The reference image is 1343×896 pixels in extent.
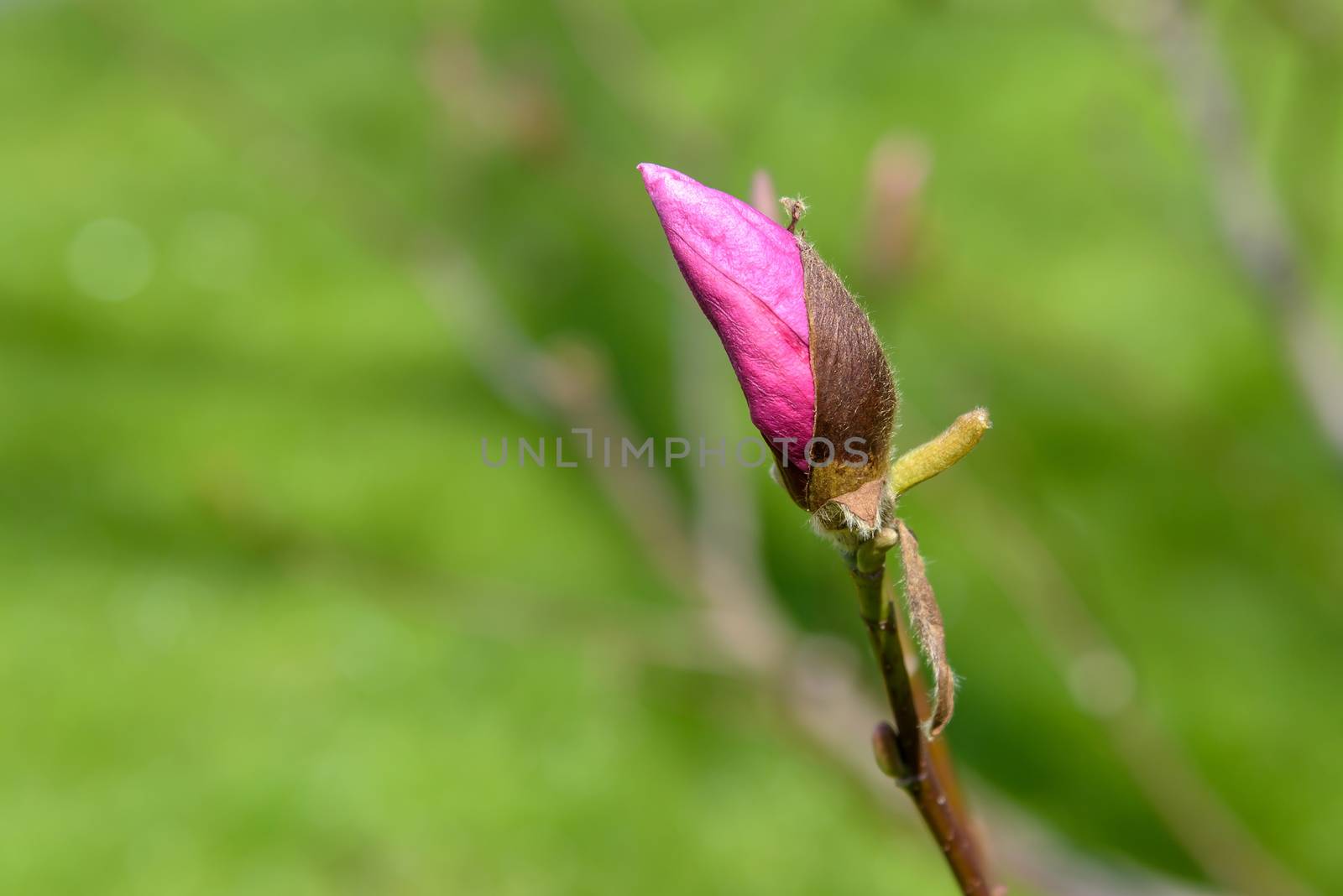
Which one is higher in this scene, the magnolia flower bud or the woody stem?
the magnolia flower bud

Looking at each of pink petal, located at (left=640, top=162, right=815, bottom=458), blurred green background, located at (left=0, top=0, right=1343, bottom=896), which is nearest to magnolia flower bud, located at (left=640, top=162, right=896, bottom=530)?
pink petal, located at (left=640, top=162, right=815, bottom=458)

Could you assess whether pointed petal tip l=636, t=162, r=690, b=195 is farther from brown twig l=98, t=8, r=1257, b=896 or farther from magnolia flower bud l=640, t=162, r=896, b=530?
brown twig l=98, t=8, r=1257, b=896

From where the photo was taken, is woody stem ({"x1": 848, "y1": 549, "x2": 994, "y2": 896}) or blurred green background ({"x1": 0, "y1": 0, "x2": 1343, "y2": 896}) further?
blurred green background ({"x1": 0, "y1": 0, "x2": 1343, "y2": 896})

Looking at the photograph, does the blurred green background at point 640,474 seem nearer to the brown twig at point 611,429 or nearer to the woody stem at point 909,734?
the brown twig at point 611,429

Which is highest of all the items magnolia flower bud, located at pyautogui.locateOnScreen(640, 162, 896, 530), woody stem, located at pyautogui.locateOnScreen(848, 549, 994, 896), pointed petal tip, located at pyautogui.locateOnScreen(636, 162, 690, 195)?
pointed petal tip, located at pyautogui.locateOnScreen(636, 162, 690, 195)

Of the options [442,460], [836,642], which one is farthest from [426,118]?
[836,642]

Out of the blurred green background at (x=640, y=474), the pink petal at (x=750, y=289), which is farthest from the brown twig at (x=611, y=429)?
the pink petal at (x=750, y=289)

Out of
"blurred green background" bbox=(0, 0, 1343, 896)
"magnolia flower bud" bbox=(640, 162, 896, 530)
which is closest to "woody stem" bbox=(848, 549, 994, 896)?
"magnolia flower bud" bbox=(640, 162, 896, 530)

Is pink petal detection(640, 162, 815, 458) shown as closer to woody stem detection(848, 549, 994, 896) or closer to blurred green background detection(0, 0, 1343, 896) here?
woody stem detection(848, 549, 994, 896)

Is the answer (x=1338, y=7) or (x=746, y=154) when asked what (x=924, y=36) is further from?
(x=1338, y=7)
